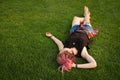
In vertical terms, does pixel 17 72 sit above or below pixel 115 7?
below

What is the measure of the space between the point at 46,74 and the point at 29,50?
839mm

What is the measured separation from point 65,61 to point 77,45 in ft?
1.83

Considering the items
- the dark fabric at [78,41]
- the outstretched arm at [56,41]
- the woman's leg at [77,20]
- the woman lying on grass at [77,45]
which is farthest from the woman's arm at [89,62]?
the woman's leg at [77,20]

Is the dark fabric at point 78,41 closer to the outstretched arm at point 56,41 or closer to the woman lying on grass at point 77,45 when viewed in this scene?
the woman lying on grass at point 77,45

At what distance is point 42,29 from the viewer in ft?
17.7

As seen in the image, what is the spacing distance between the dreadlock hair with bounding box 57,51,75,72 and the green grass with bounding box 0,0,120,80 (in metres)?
0.10

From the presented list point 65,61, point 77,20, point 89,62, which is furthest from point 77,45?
point 77,20

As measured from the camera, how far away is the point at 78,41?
4.54m

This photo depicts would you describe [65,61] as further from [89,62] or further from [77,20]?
[77,20]

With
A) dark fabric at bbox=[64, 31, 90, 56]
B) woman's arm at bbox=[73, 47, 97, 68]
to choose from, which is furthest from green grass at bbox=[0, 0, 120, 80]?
dark fabric at bbox=[64, 31, 90, 56]

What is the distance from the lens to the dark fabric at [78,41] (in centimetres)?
445

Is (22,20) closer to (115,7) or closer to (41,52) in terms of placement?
(41,52)

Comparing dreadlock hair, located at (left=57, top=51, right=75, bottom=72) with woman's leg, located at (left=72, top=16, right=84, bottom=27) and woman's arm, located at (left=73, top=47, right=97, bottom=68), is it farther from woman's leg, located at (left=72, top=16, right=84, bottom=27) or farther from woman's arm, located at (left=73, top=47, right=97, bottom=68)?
woman's leg, located at (left=72, top=16, right=84, bottom=27)

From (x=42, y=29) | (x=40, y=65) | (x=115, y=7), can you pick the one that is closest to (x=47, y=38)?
(x=42, y=29)
